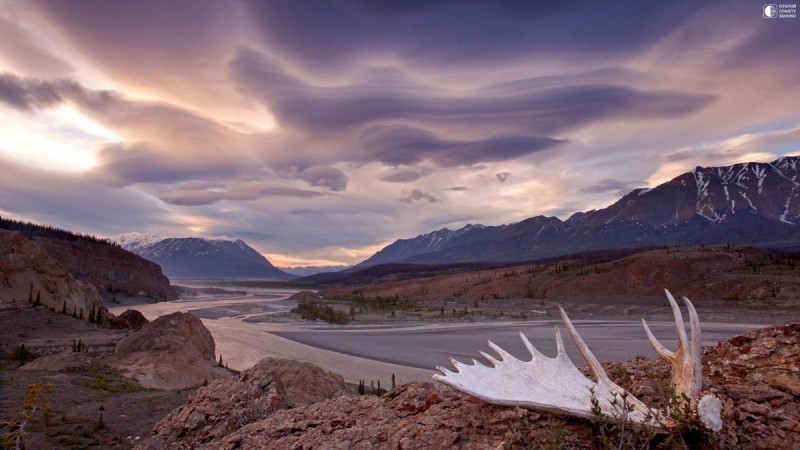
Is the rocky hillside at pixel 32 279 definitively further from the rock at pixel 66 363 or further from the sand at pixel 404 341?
the rock at pixel 66 363

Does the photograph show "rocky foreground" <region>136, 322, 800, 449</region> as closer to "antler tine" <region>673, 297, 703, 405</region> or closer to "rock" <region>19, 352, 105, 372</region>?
"antler tine" <region>673, 297, 703, 405</region>

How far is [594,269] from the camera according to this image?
200 ft

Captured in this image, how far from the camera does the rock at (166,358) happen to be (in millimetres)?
17016

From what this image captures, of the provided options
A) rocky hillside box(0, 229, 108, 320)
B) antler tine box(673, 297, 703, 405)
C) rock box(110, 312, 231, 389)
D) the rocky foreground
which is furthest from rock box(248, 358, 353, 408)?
rocky hillside box(0, 229, 108, 320)

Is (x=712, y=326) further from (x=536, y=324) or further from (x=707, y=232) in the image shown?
(x=707, y=232)

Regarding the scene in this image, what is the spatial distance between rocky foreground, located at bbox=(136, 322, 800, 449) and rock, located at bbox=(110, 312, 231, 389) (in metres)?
13.9

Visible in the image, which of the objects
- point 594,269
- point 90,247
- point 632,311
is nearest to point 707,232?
point 594,269

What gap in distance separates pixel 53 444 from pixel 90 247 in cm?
7977

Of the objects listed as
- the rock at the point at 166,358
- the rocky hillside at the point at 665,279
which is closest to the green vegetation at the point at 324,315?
the rocky hillside at the point at 665,279

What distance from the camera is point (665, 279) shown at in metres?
51.3

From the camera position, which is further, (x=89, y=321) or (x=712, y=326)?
(x=712, y=326)

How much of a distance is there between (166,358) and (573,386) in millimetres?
18620

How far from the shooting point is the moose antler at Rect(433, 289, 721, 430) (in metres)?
2.53

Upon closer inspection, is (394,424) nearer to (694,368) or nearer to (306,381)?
(694,368)
